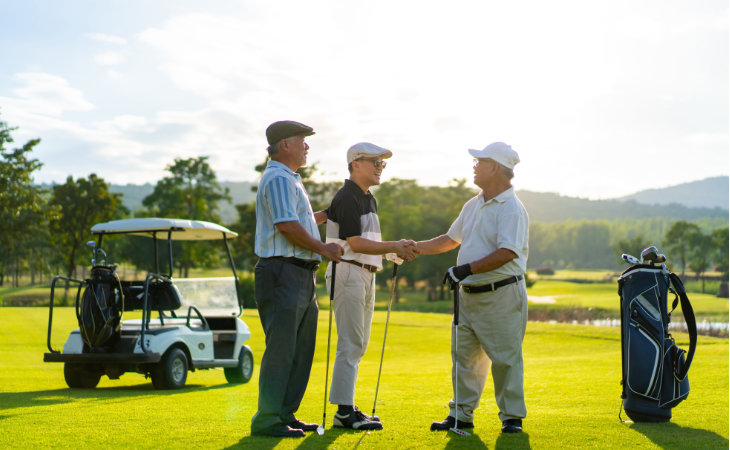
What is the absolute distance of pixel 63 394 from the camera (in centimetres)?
903

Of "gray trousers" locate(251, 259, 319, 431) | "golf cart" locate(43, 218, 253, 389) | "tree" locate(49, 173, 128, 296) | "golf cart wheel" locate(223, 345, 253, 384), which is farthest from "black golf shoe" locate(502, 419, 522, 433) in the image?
"tree" locate(49, 173, 128, 296)

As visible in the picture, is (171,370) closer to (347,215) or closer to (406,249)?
(406,249)

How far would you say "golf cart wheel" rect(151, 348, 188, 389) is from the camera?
32.2 ft

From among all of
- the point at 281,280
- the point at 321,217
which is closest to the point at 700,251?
Result: the point at 321,217

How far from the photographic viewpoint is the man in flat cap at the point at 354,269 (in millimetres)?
5477

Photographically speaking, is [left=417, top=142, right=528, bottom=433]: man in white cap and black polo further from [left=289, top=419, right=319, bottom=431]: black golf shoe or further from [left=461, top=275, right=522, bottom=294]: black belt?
[left=289, top=419, right=319, bottom=431]: black golf shoe

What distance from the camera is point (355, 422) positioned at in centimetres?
546

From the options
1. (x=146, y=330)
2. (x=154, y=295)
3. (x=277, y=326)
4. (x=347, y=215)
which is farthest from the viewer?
(x=154, y=295)

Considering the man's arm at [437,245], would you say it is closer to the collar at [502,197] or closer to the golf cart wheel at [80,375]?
the collar at [502,197]

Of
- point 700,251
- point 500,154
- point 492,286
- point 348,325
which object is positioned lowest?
point 348,325

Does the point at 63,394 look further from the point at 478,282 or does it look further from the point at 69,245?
the point at 69,245

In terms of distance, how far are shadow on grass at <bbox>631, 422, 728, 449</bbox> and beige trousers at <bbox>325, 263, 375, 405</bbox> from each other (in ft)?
6.93

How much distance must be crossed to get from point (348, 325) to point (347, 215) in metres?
0.81

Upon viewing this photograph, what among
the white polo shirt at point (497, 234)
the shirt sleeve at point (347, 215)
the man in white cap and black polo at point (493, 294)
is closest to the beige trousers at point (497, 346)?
the man in white cap and black polo at point (493, 294)
